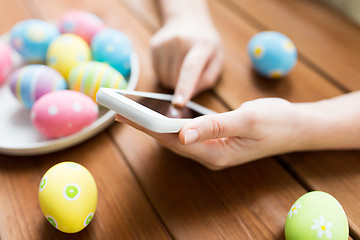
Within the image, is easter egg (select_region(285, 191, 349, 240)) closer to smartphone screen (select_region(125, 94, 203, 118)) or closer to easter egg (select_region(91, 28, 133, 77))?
smartphone screen (select_region(125, 94, 203, 118))

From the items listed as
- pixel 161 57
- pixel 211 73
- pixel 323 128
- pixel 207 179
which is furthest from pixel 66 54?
pixel 323 128

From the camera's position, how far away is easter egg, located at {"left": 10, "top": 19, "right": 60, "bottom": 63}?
89cm

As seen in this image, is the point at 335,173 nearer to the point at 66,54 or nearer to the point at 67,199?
the point at 67,199

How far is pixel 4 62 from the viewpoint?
34.0 inches

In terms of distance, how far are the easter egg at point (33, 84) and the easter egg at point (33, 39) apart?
Result: 4.8 inches

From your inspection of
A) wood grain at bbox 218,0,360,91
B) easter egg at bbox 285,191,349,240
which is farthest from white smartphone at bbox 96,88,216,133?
wood grain at bbox 218,0,360,91

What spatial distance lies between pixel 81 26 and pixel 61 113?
320 mm

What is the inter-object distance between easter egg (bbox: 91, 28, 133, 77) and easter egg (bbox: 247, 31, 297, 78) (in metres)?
0.32

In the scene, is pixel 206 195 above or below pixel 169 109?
below

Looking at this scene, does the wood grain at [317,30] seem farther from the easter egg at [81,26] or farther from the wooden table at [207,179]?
the easter egg at [81,26]

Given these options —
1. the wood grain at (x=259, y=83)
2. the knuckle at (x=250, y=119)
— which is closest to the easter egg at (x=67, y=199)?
the knuckle at (x=250, y=119)

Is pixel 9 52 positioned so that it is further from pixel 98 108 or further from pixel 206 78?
pixel 206 78

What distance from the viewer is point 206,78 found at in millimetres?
823

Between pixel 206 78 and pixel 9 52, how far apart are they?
526mm
